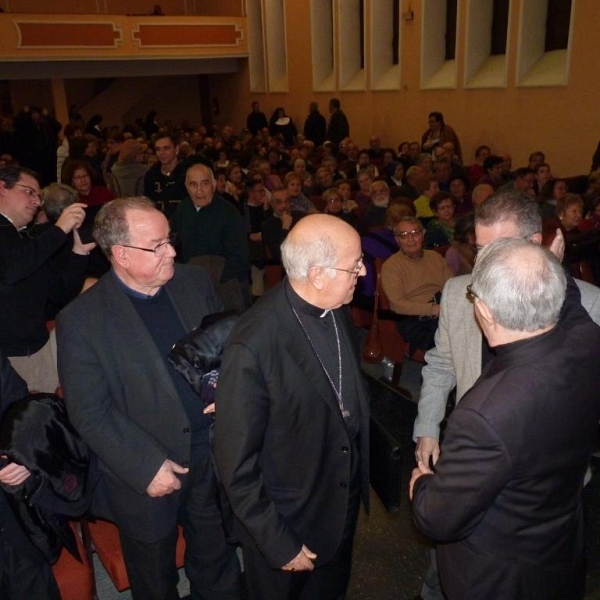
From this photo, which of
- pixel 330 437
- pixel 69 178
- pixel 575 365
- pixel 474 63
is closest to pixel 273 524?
pixel 330 437

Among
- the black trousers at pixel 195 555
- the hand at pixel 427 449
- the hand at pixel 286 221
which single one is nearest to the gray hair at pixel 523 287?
the hand at pixel 427 449

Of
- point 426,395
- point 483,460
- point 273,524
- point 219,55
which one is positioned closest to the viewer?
point 483,460

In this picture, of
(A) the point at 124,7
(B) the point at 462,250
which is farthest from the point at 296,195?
(A) the point at 124,7

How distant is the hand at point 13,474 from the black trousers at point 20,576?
20cm

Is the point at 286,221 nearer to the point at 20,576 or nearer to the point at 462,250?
the point at 462,250

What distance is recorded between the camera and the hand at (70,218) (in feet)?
8.45

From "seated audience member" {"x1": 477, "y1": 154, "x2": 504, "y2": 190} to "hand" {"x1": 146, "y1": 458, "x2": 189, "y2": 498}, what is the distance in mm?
6632

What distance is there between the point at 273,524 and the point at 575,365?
0.89 meters

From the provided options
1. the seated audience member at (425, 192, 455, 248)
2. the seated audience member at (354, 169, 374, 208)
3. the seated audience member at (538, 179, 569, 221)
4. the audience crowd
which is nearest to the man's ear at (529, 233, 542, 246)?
the audience crowd

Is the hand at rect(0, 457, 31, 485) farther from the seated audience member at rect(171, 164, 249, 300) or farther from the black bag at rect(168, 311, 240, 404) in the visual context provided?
the seated audience member at rect(171, 164, 249, 300)

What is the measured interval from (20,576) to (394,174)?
7.09 metres

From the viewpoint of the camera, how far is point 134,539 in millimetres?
2021

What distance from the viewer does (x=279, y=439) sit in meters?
1.69

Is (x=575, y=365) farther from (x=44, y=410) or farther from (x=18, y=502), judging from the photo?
(x=18, y=502)
